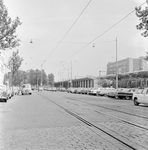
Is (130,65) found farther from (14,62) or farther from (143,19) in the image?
(143,19)

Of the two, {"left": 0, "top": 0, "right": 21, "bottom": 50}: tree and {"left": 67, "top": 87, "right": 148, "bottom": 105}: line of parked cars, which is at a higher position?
{"left": 0, "top": 0, "right": 21, "bottom": 50}: tree

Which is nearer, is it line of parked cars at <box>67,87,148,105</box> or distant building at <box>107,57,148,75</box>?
line of parked cars at <box>67,87,148,105</box>

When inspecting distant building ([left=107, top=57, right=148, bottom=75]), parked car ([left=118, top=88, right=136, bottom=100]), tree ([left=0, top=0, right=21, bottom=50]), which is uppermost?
distant building ([left=107, top=57, right=148, bottom=75])

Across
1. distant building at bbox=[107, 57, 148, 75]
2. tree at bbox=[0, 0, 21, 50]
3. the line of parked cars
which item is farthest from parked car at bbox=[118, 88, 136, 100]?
distant building at bbox=[107, 57, 148, 75]

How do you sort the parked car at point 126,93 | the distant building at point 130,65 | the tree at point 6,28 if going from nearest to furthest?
1. the tree at point 6,28
2. the parked car at point 126,93
3. the distant building at point 130,65

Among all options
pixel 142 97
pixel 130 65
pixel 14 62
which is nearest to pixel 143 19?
pixel 142 97

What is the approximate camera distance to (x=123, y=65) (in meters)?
120

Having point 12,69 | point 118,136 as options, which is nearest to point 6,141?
point 118,136

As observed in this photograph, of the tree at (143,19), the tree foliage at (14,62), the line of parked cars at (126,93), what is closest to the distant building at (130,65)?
the line of parked cars at (126,93)

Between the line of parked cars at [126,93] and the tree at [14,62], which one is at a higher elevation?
the tree at [14,62]

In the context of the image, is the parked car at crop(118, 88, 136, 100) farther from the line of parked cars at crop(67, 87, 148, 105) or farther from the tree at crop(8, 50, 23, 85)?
the tree at crop(8, 50, 23, 85)

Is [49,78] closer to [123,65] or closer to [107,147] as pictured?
[123,65]

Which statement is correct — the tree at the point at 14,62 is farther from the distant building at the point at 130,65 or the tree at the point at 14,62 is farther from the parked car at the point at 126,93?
the distant building at the point at 130,65

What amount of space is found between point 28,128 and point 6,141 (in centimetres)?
218
